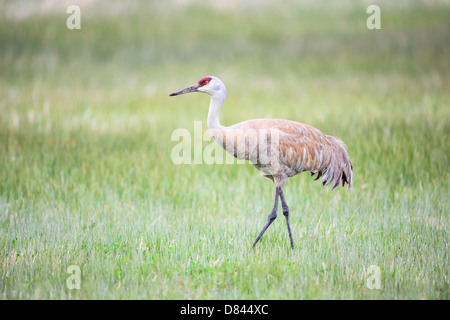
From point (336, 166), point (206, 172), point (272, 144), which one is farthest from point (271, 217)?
point (206, 172)

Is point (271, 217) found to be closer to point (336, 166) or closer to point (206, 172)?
point (336, 166)

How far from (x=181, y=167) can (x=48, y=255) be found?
12.3 ft

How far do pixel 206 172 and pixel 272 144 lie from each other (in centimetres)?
309

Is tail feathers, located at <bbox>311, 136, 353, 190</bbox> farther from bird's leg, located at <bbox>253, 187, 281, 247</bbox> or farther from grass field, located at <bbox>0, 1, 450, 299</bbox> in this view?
bird's leg, located at <bbox>253, 187, 281, 247</bbox>

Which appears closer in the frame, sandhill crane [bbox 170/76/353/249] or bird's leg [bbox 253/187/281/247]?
sandhill crane [bbox 170/76/353/249]

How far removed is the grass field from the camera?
534 centimetres

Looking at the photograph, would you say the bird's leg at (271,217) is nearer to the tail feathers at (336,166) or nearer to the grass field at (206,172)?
the grass field at (206,172)

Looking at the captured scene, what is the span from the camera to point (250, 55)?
18.8 meters

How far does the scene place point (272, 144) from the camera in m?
6.06

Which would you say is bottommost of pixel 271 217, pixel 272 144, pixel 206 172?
pixel 271 217

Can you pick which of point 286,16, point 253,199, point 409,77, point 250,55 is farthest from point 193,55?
point 253,199

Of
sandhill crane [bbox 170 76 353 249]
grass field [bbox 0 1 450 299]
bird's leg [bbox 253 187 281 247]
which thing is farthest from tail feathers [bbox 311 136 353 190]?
bird's leg [bbox 253 187 281 247]

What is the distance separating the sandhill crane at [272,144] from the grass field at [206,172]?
0.78 meters

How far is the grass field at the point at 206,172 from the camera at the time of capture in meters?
5.34
